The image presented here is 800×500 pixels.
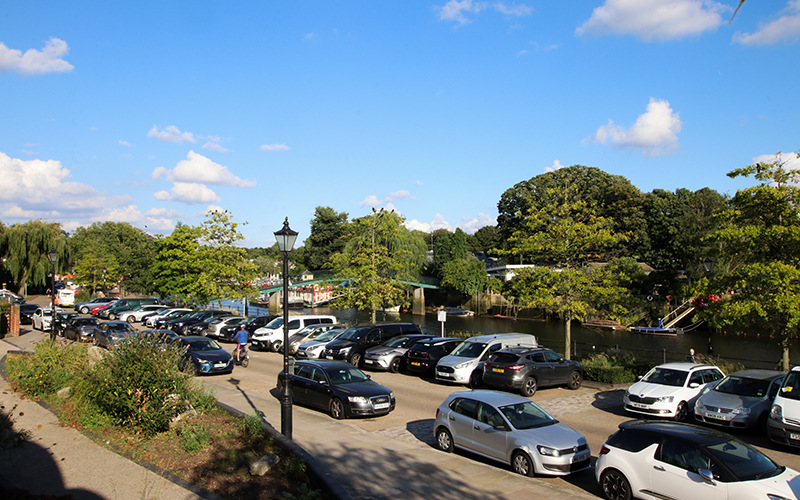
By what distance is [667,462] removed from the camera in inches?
327

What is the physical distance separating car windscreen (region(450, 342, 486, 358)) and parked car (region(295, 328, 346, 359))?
6.91 meters

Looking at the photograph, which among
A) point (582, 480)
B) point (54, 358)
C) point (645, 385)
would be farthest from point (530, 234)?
point (54, 358)

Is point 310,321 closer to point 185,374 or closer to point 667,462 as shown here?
point 185,374

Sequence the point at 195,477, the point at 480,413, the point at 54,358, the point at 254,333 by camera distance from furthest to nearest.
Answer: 1. the point at 254,333
2. the point at 54,358
3. the point at 480,413
4. the point at 195,477

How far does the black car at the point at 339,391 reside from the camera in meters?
14.7

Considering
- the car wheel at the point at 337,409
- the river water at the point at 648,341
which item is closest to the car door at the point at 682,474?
the car wheel at the point at 337,409

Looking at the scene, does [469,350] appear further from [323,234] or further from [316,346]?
[323,234]

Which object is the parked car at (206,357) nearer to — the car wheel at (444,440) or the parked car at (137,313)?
the car wheel at (444,440)

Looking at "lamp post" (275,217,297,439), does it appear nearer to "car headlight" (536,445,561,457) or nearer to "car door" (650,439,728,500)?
"car headlight" (536,445,561,457)

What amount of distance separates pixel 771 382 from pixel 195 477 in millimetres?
13850

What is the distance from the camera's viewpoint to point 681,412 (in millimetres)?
14508

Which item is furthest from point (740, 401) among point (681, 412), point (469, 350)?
point (469, 350)

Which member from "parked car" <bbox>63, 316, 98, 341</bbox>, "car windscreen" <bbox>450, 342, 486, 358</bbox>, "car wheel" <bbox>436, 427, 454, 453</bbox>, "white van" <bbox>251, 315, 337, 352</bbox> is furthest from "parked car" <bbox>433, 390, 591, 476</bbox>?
"parked car" <bbox>63, 316, 98, 341</bbox>

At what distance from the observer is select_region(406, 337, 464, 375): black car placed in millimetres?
21297
